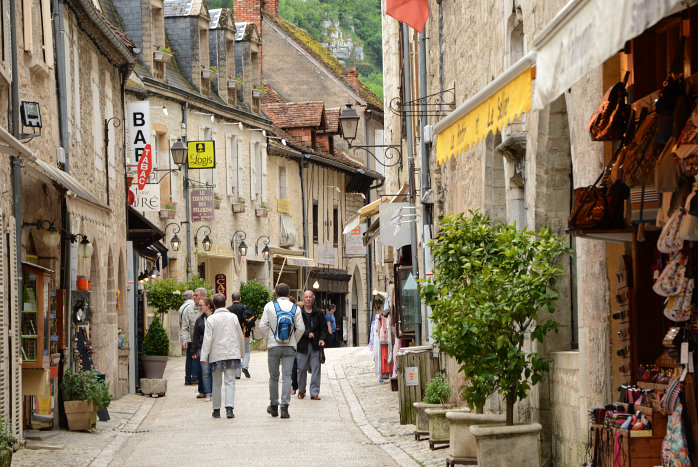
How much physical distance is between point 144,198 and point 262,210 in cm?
1447

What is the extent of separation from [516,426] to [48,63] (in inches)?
332

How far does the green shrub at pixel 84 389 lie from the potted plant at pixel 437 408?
12.8 ft

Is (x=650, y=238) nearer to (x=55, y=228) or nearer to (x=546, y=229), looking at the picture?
(x=546, y=229)

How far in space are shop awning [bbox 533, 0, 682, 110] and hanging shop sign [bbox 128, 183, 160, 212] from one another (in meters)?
19.3

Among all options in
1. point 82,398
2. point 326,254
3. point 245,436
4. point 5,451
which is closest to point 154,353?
point 82,398

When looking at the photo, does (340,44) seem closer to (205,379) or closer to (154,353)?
(154,353)

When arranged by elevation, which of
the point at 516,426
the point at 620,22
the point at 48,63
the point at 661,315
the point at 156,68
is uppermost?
the point at 156,68

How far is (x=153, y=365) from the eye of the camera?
20.6 m

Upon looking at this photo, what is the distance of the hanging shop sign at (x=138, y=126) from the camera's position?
23.5 meters

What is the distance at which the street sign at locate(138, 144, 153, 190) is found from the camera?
23828mm

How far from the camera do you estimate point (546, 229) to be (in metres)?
9.72

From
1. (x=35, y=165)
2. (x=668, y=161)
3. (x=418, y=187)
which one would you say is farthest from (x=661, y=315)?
(x=418, y=187)

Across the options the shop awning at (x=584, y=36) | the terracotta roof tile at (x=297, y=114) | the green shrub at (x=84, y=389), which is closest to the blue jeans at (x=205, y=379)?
the green shrub at (x=84, y=389)

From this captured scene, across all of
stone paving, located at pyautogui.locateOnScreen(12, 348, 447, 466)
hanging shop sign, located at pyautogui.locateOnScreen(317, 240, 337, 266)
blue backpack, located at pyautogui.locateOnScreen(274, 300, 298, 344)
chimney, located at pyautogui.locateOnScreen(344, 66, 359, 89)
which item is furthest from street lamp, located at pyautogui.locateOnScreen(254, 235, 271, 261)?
blue backpack, located at pyautogui.locateOnScreen(274, 300, 298, 344)
